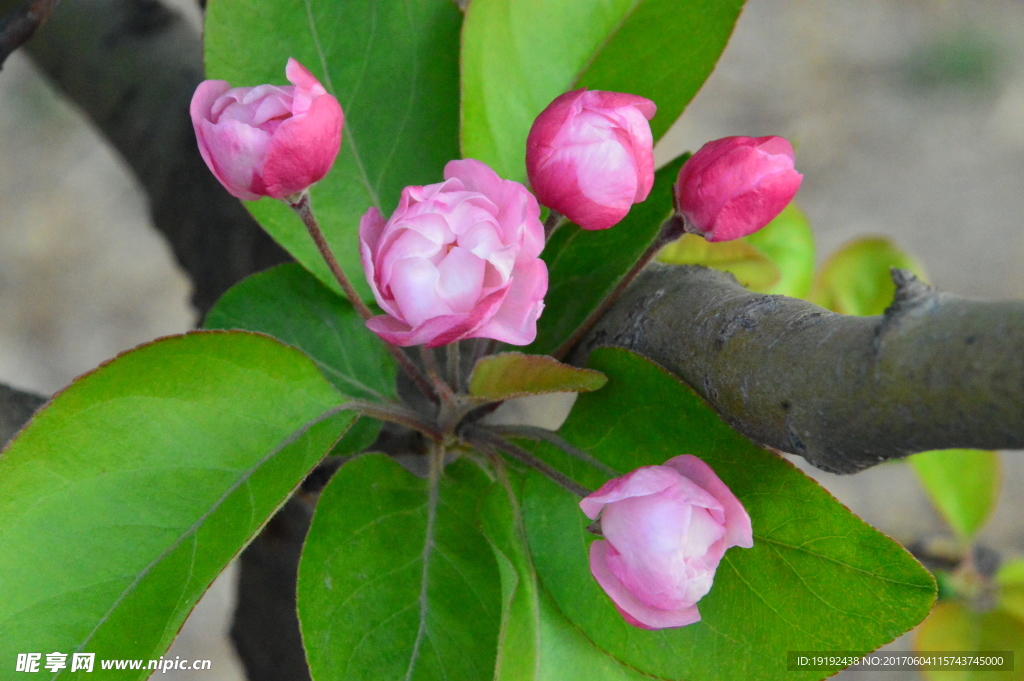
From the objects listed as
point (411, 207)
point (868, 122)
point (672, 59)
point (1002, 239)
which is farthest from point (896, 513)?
point (411, 207)

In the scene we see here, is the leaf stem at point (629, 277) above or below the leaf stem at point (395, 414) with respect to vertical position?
above

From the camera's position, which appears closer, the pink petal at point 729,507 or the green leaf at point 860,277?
the pink petal at point 729,507

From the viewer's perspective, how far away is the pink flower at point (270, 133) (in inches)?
15.6

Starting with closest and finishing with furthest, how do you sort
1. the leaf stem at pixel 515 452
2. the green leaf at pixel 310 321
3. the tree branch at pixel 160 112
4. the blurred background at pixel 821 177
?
the leaf stem at pixel 515 452
the green leaf at pixel 310 321
the tree branch at pixel 160 112
the blurred background at pixel 821 177

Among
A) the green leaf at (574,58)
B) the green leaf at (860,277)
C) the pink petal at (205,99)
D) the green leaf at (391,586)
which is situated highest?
the pink petal at (205,99)

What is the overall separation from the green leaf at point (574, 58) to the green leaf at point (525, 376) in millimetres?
169

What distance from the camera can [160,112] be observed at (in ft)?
2.71

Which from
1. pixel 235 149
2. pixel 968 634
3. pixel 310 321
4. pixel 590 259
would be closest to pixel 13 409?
pixel 310 321

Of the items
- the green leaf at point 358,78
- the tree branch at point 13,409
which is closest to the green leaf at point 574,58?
the green leaf at point 358,78

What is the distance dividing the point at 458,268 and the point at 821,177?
1.97m

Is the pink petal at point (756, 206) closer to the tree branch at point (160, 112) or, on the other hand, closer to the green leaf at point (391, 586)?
the green leaf at point (391, 586)

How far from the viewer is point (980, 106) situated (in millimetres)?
2178

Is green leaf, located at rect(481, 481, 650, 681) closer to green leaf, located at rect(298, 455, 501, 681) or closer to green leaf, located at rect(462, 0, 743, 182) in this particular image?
green leaf, located at rect(298, 455, 501, 681)

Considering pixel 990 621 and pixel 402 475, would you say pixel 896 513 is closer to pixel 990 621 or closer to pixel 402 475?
pixel 990 621
